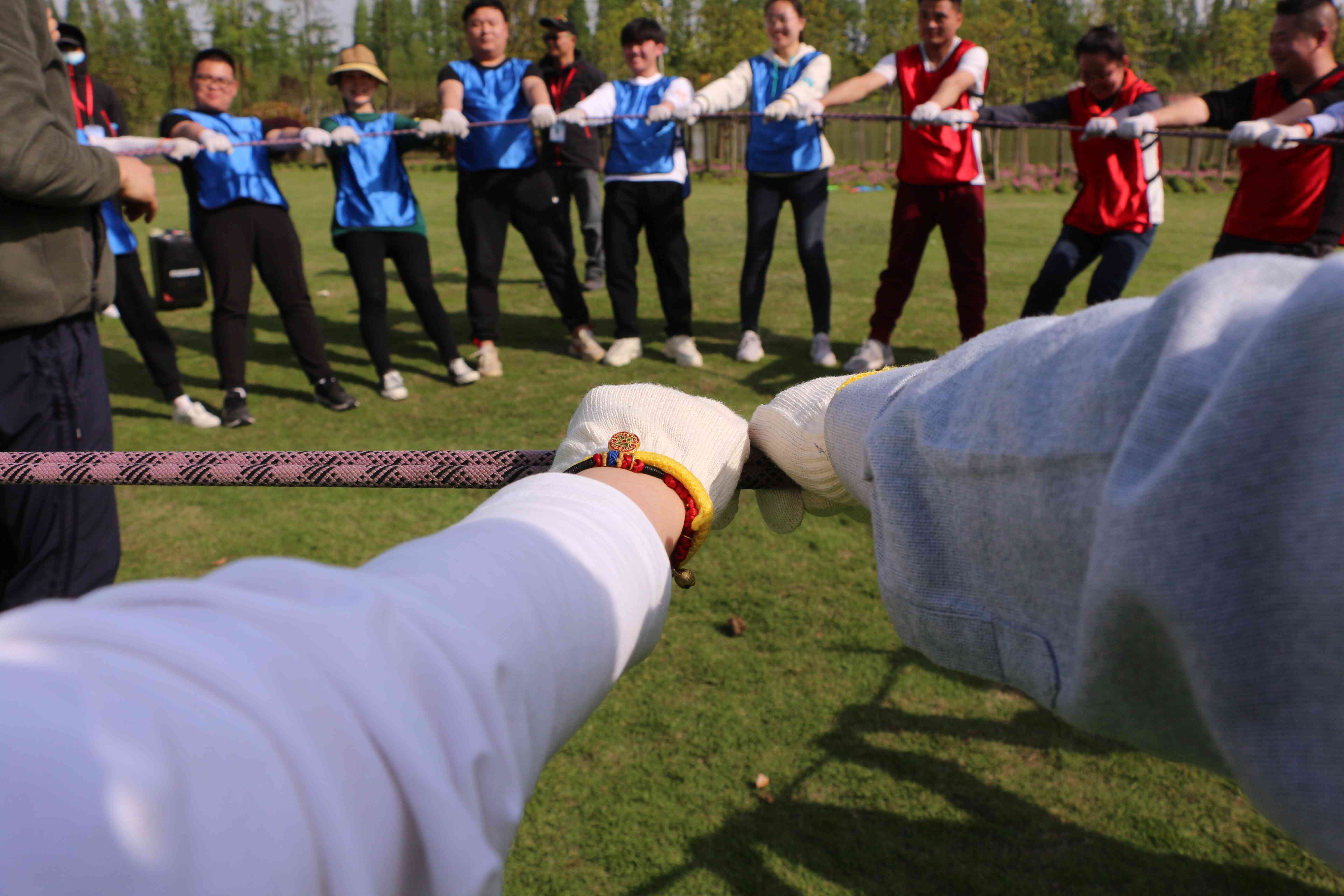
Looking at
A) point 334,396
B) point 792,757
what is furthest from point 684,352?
point 792,757

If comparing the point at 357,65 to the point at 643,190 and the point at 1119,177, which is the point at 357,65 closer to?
the point at 643,190

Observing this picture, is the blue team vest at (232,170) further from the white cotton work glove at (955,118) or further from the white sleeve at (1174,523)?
the white sleeve at (1174,523)

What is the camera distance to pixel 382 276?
5.83 metres

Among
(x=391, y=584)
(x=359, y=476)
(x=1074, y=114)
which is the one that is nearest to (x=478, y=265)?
(x=1074, y=114)

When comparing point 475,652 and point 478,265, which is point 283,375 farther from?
point 475,652

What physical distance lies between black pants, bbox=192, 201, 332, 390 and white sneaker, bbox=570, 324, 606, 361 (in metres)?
1.76

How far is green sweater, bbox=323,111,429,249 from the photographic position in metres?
5.63

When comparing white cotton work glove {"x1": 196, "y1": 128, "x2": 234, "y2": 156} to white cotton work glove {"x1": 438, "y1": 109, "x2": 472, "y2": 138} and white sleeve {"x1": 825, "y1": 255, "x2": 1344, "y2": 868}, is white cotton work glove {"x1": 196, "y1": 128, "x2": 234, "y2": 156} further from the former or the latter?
white sleeve {"x1": 825, "y1": 255, "x2": 1344, "y2": 868}

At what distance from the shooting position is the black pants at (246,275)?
5.29 metres

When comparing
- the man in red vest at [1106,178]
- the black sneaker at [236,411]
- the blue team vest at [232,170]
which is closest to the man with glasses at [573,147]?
the blue team vest at [232,170]

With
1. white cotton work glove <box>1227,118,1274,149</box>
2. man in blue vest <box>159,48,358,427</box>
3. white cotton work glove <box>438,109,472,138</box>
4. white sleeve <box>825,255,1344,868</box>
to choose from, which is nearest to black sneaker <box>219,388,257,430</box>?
man in blue vest <box>159,48,358,427</box>

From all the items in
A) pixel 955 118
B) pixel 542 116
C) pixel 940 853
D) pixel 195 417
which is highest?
pixel 542 116

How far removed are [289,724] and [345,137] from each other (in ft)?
18.6

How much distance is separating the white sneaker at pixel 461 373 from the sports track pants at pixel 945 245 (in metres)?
2.67
